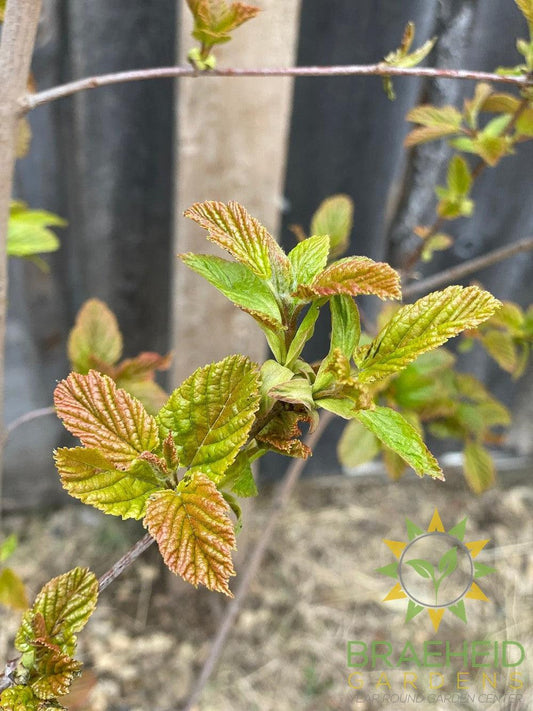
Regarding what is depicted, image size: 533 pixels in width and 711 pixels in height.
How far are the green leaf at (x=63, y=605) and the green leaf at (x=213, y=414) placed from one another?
0.08 m

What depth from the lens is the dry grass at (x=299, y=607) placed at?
1213 mm

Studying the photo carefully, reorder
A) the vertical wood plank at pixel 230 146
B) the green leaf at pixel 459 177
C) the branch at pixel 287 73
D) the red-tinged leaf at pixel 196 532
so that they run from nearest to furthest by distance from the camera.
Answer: the red-tinged leaf at pixel 196 532, the branch at pixel 287 73, the green leaf at pixel 459 177, the vertical wood plank at pixel 230 146

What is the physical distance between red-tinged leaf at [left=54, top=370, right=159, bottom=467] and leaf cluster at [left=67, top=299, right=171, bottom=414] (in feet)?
1.00

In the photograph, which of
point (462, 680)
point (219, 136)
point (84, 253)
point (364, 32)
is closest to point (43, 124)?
point (84, 253)

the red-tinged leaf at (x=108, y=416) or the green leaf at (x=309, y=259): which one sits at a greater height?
the green leaf at (x=309, y=259)

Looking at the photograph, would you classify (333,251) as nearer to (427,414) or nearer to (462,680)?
(427,414)

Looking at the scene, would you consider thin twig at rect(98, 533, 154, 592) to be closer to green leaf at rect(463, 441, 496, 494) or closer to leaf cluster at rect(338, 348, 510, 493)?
leaf cluster at rect(338, 348, 510, 493)

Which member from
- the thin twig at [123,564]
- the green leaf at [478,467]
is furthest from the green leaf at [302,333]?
the green leaf at [478,467]

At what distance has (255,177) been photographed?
3.30 feet

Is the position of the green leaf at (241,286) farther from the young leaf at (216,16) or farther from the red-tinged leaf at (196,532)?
the young leaf at (216,16)

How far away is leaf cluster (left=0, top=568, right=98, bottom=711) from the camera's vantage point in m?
Answer: 0.32

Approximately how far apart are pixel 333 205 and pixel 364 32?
49cm

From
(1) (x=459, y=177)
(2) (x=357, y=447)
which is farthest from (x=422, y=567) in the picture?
(1) (x=459, y=177)

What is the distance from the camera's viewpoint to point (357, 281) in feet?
0.96
